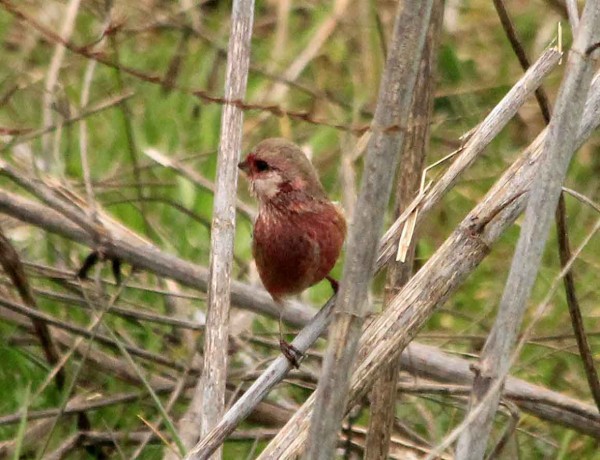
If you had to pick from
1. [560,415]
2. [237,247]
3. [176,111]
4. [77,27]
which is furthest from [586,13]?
[77,27]

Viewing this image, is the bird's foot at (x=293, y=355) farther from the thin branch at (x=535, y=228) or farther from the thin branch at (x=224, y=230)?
the thin branch at (x=535, y=228)

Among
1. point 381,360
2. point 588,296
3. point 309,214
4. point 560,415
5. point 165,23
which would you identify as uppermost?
point 165,23

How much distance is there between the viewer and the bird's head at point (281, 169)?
9.29ft

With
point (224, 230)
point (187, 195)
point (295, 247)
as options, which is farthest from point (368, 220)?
point (187, 195)

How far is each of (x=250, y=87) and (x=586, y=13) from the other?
3424 millimetres

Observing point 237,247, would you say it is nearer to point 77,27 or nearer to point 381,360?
point 77,27

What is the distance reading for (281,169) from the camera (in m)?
2.85

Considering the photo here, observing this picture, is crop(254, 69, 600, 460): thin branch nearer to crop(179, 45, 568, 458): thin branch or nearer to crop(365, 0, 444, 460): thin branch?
crop(179, 45, 568, 458): thin branch

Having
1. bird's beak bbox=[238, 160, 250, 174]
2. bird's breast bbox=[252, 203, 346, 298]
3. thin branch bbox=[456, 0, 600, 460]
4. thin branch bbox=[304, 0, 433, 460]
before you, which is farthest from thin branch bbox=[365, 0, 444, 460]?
thin branch bbox=[304, 0, 433, 460]

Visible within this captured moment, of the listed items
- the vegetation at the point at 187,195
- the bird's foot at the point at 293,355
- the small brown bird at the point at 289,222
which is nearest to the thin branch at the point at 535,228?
the vegetation at the point at 187,195

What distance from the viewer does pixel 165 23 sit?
4.90 metres

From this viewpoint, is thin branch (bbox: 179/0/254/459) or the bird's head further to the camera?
the bird's head

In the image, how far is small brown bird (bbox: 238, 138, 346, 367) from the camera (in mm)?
2719

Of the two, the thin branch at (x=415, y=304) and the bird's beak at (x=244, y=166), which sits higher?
the bird's beak at (x=244, y=166)
